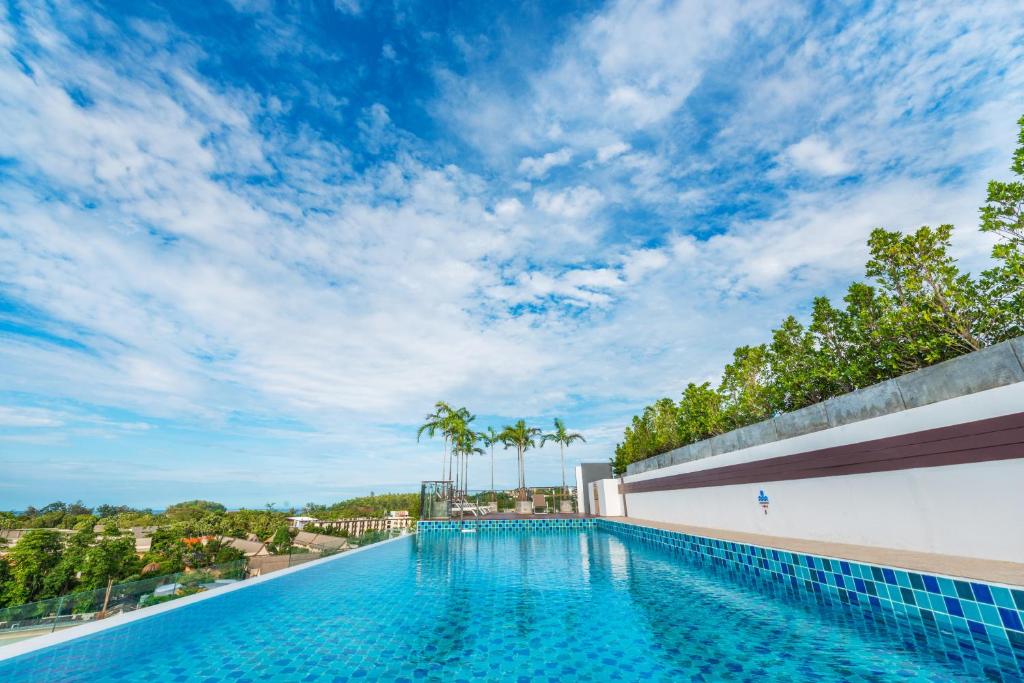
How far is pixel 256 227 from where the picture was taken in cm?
1410

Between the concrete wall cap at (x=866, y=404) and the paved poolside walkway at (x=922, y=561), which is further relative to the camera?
the concrete wall cap at (x=866, y=404)

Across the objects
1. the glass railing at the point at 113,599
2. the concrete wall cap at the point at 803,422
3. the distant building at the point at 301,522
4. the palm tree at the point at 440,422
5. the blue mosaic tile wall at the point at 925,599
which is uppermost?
the palm tree at the point at 440,422

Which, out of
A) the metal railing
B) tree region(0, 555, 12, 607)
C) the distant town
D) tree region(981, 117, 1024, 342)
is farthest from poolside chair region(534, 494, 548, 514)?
tree region(0, 555, 12, 607)

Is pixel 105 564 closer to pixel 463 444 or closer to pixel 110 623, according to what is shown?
pixel 463 444

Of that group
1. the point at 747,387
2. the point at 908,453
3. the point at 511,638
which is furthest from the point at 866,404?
the point at 747,387

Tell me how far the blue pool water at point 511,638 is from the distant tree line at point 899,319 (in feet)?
26.0

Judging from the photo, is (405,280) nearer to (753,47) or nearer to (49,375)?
(753,47)

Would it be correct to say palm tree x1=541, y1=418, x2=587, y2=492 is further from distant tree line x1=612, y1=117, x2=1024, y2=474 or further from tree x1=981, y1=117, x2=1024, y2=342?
tree x1=981, y1=117, x2=1024, y2=342

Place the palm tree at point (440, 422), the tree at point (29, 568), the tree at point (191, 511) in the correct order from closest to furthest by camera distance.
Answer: the tree at point (29, 568)
the palm tree at point (440, 422)
the tree at point (191, 511)

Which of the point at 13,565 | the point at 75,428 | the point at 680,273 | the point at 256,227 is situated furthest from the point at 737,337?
the point at 75,428

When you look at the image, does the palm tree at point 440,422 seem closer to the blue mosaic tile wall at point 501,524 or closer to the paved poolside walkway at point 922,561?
the blue mosaic tile wall at point 501,524

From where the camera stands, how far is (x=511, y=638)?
5.93 meters

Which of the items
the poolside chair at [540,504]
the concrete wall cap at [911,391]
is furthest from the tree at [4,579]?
the concrete wall cap at [911,391]

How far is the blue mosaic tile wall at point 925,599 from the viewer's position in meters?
4.41
